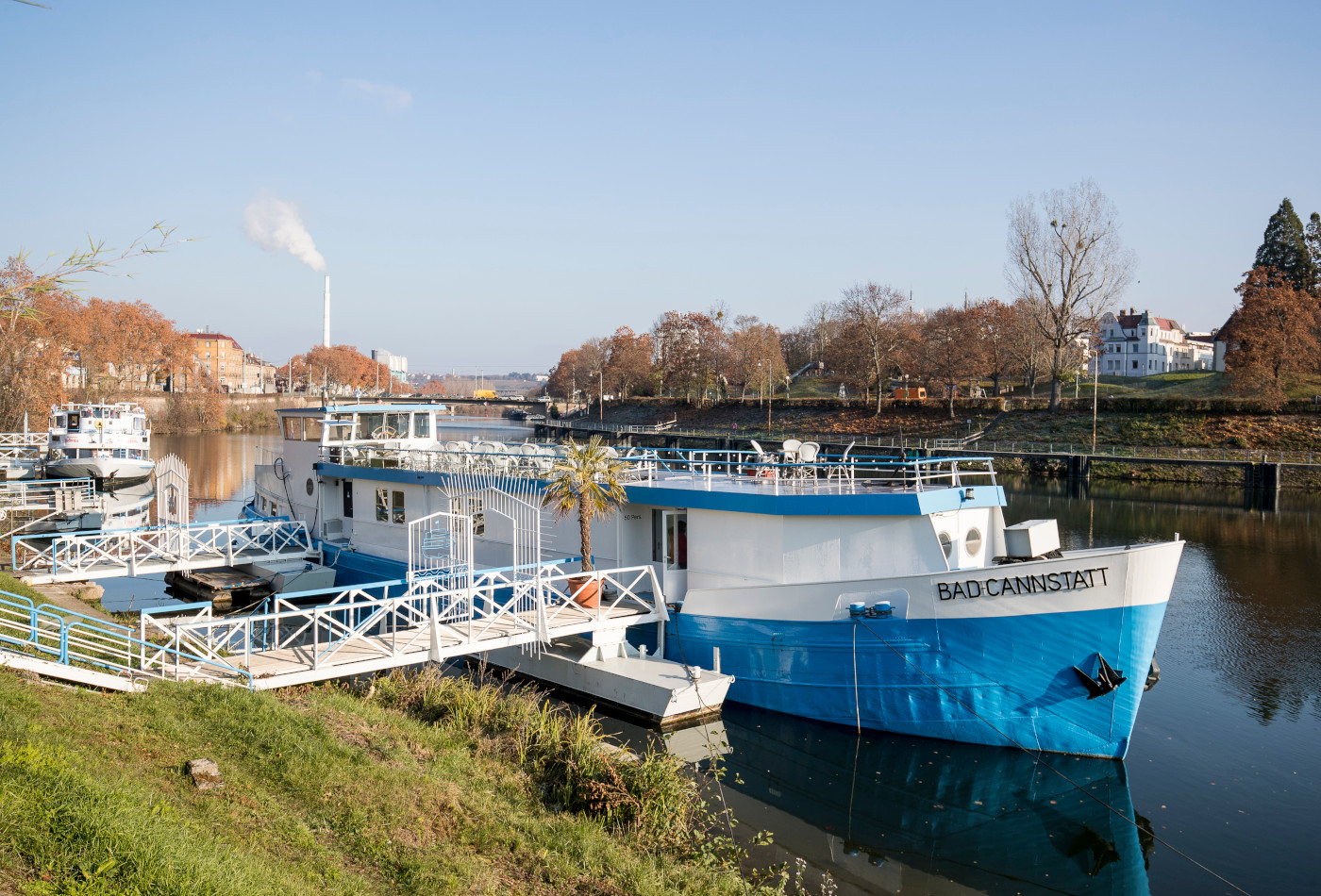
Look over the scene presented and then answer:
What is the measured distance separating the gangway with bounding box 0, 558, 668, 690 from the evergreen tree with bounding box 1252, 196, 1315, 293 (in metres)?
82.6

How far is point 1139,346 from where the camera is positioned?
98.9m

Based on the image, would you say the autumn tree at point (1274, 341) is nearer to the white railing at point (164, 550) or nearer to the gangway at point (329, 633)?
the gangway at point (329, 633)

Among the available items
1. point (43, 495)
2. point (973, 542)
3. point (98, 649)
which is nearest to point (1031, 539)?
point (973, 542)

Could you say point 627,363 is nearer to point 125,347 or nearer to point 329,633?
point 125,347

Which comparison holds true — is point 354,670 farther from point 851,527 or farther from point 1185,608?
point 1185,608

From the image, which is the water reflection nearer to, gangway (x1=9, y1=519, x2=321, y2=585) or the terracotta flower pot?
the terracotta flower pot

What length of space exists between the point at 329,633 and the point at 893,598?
29.3 feet

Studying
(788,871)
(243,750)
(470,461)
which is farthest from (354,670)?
(470,461)

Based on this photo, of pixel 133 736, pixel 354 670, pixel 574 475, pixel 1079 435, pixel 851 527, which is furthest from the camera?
pixel 1079 435

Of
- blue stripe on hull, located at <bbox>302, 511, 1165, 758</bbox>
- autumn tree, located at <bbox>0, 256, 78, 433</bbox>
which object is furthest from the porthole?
autumn tree, located at <bbox>0, 256, 78, 433</bbox>

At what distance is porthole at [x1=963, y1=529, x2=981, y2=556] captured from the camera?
596 inches

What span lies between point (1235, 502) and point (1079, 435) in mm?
18309

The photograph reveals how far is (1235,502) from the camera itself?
41.8 metres

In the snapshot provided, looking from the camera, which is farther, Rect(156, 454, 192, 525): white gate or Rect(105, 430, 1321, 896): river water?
Rect(156, 454, 192, 525): white gate
